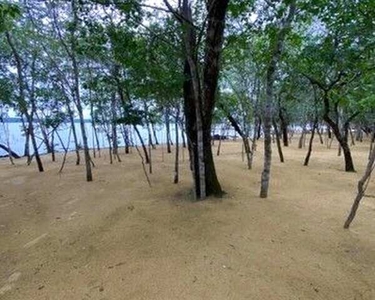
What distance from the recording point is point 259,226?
5949 millimetres

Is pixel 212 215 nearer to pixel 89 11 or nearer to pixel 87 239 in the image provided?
pixel 87 239

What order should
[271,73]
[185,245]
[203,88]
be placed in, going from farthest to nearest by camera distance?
[203,88]
[271,73]
[185,245]

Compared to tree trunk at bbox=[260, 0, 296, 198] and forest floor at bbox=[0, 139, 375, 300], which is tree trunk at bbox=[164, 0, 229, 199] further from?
tree trunk at bbox=[260, 0, 296, 198]

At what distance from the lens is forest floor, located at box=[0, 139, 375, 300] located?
13.5 feet

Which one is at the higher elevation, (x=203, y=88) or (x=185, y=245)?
(x=203, y=88)

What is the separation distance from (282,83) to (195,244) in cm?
974

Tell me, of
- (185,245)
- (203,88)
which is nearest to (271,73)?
(203,88)

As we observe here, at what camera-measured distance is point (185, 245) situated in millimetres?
5242

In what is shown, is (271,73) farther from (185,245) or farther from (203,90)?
(185,245)

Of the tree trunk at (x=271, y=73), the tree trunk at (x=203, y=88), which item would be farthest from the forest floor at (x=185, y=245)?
the tree trunk at (x=271, y=73)

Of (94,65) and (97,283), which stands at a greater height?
(94,65)

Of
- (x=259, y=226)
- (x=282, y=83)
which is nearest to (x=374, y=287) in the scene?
(x=259, y=226)

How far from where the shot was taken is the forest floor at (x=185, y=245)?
4113 millimetres

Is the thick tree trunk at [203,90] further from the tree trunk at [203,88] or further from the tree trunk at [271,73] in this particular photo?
the tree trunk at [271,73]
